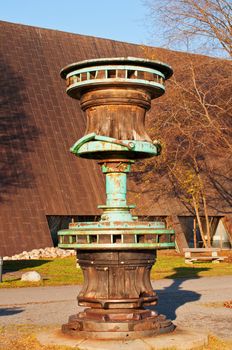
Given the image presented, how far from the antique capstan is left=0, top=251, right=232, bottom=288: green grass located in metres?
9.23

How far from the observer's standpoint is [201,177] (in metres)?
33.3

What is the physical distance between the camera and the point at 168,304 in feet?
44.4

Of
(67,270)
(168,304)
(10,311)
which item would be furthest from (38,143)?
(10,311)

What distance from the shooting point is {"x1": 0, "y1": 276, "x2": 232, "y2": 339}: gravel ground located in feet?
36.8

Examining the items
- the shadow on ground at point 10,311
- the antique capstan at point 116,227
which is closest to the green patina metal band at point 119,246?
the antique capstan at point 116,227

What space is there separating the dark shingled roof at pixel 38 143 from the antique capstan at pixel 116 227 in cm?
1744

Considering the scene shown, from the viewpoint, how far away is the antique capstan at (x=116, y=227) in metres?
8.34

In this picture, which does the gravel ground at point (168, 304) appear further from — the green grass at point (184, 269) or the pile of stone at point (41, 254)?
the pile of stone at point (41, 254)

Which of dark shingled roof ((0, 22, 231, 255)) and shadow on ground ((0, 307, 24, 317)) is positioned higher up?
dark shingled roof ((0, 22, 231, 255))

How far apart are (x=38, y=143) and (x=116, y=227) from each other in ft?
72.2

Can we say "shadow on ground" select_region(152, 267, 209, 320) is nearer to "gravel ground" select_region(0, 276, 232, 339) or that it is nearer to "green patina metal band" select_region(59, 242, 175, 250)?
"gravel ground" select_region(0, 276, 232, 339)

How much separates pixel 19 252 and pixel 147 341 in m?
18.4

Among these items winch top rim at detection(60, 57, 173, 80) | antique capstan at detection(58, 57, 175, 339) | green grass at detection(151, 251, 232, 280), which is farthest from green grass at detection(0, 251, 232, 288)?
winch top rim at detection(60, 57, 173, 80)

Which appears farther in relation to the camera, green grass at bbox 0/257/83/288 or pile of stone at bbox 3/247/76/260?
pile of stone at bbox 3/247/76/260
